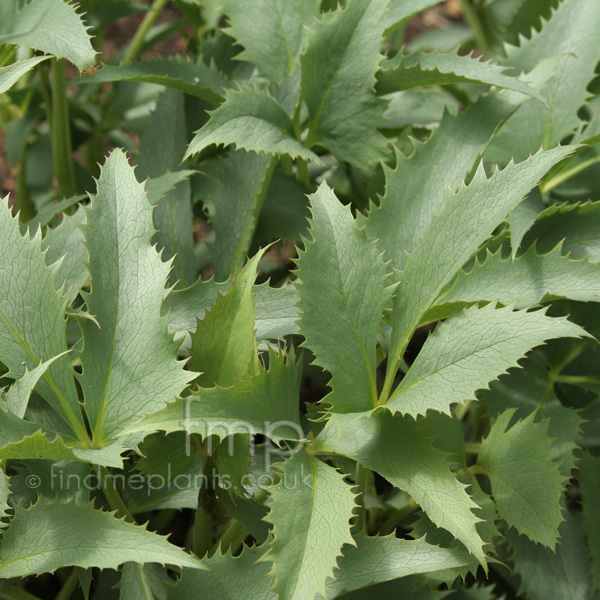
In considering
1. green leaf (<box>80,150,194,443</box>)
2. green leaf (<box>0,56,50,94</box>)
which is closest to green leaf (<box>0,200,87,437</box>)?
green leaf (<box>80,150,194,443</box>)

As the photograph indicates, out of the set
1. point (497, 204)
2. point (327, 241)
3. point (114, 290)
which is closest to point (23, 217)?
point (114, 290)

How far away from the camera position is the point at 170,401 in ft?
2.15

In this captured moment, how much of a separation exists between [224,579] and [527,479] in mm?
330

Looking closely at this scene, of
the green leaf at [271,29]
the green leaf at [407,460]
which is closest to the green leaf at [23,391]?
the green leaf at [407,460]

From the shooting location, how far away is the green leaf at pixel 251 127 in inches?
32.5

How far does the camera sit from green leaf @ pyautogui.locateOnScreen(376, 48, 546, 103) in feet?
2.73

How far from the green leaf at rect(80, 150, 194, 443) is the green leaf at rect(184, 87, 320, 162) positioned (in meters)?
0.12

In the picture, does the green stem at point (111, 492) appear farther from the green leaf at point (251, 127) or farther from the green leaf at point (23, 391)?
the green leaf at point (251, 127)

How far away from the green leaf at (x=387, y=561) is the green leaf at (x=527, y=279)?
0.81ft

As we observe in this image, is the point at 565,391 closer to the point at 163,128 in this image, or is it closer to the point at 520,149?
the point at 520,149

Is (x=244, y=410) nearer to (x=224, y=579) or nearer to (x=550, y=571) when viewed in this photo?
(x=224, y=579)

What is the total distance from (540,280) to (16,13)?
68 cm

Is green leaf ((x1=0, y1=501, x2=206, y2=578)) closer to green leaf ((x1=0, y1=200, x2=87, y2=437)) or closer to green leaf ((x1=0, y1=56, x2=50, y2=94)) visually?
green leaf ((x1=0, y1=200, x2=87, y2=437))

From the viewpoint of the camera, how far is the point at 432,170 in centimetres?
88
